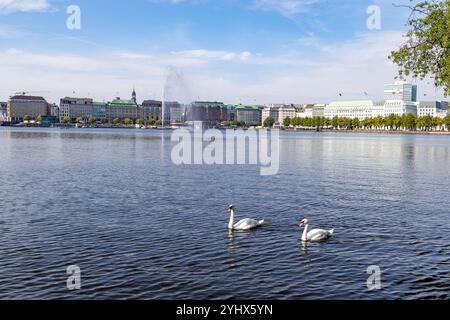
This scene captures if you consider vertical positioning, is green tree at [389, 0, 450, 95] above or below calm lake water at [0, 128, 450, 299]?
above

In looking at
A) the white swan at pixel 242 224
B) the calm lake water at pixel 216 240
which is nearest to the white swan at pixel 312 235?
the calm lake water at pixel 216 240

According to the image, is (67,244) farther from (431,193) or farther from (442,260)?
(431,193)

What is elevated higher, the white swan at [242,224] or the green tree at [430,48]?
the green tree at [430,48]

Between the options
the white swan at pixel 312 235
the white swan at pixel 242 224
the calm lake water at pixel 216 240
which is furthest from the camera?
the white swan at pixel 242 224

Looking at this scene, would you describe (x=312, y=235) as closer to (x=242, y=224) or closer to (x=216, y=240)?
(x=242, y=224)

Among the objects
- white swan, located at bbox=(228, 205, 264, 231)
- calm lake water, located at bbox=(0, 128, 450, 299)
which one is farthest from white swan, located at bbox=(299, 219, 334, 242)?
white swan, located at bbox=(228, 205, 264, 231)

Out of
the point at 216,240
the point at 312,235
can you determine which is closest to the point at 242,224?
the point at 216,240

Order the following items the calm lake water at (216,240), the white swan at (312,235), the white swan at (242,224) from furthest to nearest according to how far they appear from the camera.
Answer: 1. the white swan at (242,224)
2. the white swan at (312,235)
3. the calm lake water at (216,240)

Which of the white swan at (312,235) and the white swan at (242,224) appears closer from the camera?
the white swan at (312,235)

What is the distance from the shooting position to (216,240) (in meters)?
20.8

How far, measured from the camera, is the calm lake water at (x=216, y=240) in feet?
50.5

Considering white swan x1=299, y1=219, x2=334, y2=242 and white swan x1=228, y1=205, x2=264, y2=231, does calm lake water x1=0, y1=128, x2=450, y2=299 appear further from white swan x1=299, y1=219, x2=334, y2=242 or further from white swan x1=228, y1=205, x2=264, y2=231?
white swan x1=228, y1=205, x2=264, y2=231

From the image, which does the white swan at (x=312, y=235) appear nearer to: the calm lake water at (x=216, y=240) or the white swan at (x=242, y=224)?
the calm lake water at (x=216, y=240)

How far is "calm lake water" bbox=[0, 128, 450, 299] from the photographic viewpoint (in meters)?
15.4
